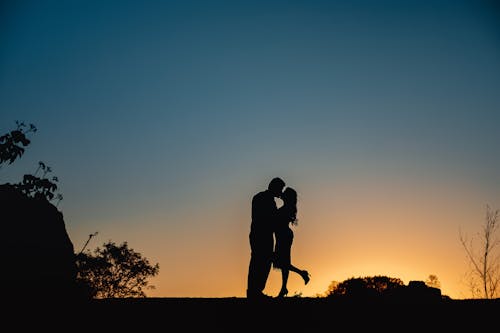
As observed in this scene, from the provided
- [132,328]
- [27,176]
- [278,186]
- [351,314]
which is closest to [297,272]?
[278,186]

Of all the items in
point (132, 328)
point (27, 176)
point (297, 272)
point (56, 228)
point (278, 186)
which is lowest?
point (132, 328)

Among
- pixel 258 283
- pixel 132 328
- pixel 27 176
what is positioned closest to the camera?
pixel 132 328

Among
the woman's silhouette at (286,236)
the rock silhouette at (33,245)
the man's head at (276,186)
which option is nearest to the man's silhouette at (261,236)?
the man's head at (276,186)

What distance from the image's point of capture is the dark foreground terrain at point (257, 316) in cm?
571

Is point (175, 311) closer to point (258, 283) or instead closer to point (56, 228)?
point (258, 283)

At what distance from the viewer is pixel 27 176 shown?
11.5 m

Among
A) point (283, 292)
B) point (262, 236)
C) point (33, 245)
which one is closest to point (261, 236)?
point (262, 236)

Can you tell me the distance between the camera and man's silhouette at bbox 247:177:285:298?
26.9 ft

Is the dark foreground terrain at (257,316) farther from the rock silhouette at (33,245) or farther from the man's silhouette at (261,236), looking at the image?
the rock silhouette at (33,245)

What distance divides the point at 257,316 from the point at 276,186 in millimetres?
2790

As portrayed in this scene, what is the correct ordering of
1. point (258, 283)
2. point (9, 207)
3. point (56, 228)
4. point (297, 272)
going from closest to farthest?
1. point (258, 283)
2. point (297, 272)
3. point (9, 207)
4. point (56, 228)

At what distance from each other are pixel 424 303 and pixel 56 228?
23.2 metres

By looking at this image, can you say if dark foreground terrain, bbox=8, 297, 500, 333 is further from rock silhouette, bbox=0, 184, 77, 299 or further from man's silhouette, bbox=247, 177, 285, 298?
rock silhouette, bbox=0, 184, 77, 299

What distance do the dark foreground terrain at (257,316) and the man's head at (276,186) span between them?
224cm
